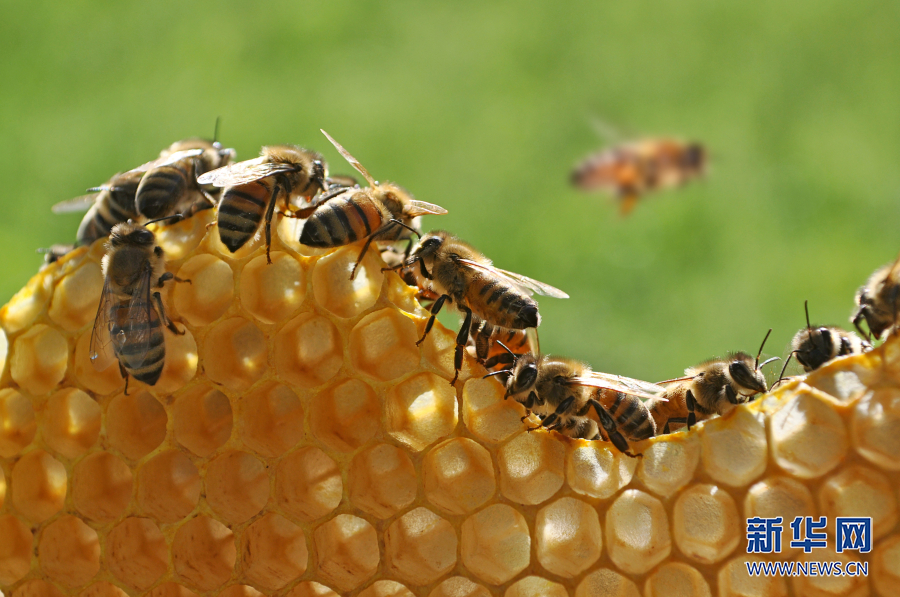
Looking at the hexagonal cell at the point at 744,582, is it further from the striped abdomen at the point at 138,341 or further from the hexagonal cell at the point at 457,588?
the striped abdomen at the point at 138,341

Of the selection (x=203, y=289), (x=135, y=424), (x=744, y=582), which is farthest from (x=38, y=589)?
(x=744, y=582)

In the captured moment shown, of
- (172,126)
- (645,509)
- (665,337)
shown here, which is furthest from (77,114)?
(645,509)

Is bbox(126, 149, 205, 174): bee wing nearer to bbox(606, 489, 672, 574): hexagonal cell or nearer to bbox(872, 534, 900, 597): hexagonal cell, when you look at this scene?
bbox(606, 489, 672, 574): hexagonal cell

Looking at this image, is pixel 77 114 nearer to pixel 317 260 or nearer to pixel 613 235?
pixel 613 235

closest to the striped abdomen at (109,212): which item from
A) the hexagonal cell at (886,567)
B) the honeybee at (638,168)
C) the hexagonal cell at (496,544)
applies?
the hexagonal cell at (496,544)

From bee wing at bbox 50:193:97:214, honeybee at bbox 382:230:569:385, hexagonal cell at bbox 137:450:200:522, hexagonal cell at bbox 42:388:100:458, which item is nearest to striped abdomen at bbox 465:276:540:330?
honeybee at bbox 382:230:569:385

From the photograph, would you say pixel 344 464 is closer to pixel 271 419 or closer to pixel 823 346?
pixel 271 419
